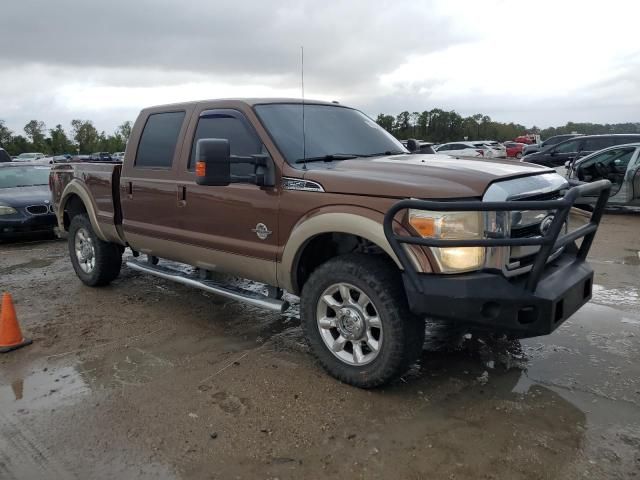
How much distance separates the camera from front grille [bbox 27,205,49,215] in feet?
31.2

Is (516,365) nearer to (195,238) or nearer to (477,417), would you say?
(477,417)

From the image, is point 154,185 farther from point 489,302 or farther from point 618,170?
point 618,170

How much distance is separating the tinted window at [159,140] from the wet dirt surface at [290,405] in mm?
1522

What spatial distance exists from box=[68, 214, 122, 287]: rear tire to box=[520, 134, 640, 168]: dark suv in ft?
38.4

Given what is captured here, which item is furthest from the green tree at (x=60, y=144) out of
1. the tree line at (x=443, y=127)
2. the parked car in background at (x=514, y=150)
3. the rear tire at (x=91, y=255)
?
the rear tire at (x=91, y=255)

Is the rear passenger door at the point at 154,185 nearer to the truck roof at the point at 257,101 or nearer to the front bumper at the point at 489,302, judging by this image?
the truck roof at the point at 257,101

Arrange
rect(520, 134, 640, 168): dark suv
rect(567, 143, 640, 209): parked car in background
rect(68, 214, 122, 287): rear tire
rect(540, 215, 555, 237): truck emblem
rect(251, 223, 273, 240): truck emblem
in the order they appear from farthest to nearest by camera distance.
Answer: rect(520, 134, 640, 168): dark suv < rect(567, 143, 640, 209): parked car in background < rect(68, 214, 122, 287): rear tire < rect(251, 223, 273, 240): truck emblem < rect(540, 215, 555, 237): truck emblem

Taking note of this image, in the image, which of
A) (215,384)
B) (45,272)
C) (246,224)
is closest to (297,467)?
(215,384)

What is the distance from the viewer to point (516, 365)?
3.94 meters

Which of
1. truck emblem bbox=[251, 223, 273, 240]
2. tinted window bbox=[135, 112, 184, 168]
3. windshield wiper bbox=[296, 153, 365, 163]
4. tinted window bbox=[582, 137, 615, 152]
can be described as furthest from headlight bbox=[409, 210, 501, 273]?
tinted window bbox=[582, 137, 615, 152]

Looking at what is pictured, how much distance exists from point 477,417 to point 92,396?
252cm

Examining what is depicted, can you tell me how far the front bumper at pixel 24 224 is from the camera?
9.26m

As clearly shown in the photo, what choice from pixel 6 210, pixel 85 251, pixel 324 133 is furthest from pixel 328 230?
pixel 6 210

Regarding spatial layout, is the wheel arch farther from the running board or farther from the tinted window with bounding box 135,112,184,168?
the tinted window with bounding box 135,112,184,168
